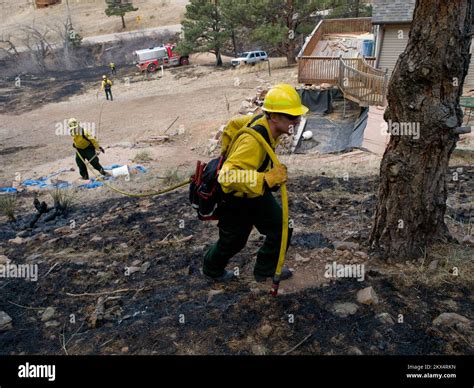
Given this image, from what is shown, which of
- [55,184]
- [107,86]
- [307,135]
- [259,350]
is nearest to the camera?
[259,350]

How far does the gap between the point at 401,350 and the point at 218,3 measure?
2830 centimetres

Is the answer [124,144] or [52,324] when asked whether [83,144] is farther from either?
[52,324]

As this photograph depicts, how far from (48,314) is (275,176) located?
2.48 m

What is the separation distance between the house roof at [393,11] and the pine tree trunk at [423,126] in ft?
43.9

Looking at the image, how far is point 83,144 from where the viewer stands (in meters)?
9.17

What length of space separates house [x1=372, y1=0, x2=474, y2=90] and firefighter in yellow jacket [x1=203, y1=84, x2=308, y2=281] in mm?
13097

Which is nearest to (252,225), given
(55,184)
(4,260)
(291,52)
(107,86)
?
(4,260)

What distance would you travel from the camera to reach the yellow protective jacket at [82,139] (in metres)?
8.75

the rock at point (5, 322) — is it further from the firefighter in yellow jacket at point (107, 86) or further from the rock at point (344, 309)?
the firefighter in yellow jacket at point (107, 86)

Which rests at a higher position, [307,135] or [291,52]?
[291,52]

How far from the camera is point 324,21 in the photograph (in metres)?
23.9

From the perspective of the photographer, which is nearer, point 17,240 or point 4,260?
point 4,260

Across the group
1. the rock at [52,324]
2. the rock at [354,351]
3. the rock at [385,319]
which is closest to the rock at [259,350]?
the rock at [354,351]
